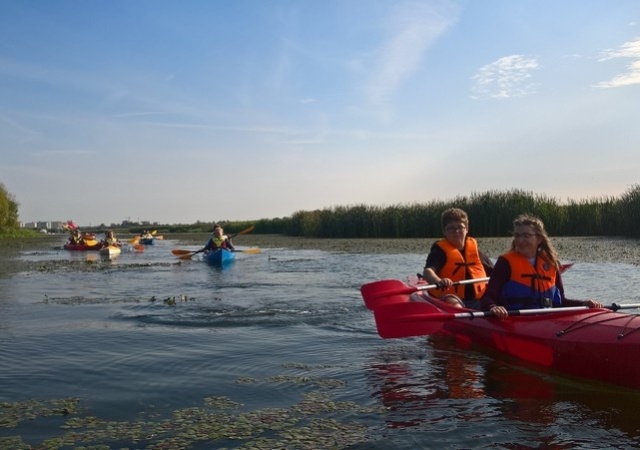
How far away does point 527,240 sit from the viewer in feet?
19.5

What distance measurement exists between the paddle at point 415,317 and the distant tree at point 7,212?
45831 mm

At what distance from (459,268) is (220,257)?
1164 cm

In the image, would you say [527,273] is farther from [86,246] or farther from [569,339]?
[86,246]

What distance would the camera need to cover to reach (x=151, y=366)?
6125 mm

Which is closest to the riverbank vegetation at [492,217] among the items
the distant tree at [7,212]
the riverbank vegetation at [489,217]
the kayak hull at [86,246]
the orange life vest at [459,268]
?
the riverbank vegetation at [489,217]

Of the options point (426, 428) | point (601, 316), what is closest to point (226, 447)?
point (426, 428)

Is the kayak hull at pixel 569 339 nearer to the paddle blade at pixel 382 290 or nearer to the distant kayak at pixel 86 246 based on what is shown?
the paddle blade at pixel 382 290

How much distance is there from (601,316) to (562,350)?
0.42 meters

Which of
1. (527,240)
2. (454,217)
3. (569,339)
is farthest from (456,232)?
(569,339)

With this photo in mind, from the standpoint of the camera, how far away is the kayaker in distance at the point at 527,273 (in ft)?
19.6

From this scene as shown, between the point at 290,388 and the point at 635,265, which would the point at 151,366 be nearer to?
the point at 290,388

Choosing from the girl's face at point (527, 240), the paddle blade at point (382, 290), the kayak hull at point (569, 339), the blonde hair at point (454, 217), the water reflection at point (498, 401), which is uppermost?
the blonde hair at point (454, 217)

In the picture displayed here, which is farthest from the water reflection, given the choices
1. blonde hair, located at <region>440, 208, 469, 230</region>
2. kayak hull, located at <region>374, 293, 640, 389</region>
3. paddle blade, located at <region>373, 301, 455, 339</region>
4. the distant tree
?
the distant tree

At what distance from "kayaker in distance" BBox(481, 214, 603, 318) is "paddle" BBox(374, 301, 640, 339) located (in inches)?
14.1
